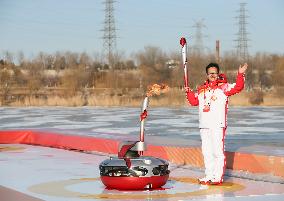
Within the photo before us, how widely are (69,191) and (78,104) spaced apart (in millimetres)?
30284

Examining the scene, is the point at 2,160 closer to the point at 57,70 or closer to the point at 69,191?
the point at 69,191

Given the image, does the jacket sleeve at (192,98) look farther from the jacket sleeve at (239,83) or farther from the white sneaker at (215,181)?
the white sneaker at (215,181)

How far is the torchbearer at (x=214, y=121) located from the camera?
8.55 meters

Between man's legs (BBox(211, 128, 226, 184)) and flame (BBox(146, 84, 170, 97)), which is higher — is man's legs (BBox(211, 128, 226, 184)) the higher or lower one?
the lower one

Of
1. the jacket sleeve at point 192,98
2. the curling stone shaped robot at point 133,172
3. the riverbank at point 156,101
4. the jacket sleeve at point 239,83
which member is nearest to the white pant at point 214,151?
the jacket sleeve at point 192,98

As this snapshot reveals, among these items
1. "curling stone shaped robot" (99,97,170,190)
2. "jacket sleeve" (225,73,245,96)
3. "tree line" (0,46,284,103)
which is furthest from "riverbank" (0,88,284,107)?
"curling stone shaped robot" (99,97,170,190)

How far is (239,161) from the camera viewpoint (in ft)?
32.8

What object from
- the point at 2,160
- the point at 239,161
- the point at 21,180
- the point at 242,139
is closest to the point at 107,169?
the point at 21,180

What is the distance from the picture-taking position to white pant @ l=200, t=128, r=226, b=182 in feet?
28.0

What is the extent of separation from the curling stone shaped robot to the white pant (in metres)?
0.63

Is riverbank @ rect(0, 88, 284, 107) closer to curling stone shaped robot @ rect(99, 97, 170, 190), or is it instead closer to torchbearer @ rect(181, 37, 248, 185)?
torchbearer @ rect(181, 37, 248, 185)

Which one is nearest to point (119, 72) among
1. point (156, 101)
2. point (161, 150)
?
point (156, 101)

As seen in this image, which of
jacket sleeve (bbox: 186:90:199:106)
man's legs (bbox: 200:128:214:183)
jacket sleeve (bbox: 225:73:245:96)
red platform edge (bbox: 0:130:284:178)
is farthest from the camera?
red platform edge (bbox: 0:130:284:178)

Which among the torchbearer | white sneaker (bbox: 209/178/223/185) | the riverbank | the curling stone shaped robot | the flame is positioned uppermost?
the flame
